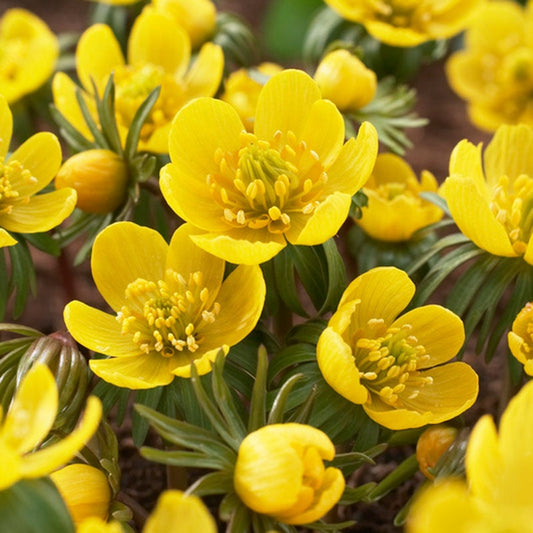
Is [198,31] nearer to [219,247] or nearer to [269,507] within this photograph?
[219,247]

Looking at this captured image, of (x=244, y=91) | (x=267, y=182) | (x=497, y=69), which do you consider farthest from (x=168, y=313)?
(x=497, y=69)

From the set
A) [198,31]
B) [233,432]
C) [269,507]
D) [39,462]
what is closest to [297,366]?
[233,432]

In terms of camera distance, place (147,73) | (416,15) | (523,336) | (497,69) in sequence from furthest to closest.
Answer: (497,69) < (416,15) < (147,73) < (523,336)

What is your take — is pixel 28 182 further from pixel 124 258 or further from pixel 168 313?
pixel 168 313

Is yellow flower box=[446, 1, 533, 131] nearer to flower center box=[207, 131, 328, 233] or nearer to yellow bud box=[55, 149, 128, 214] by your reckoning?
flower center box=[207, 131, 328, 233]

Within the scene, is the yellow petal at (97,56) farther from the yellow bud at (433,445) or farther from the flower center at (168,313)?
the yellow bud at (433,445)

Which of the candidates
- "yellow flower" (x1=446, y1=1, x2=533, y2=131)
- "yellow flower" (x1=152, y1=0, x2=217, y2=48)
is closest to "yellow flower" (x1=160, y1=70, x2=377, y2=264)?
"yellow flower" (x1=152, y1=0, x2=217, y2=48)
